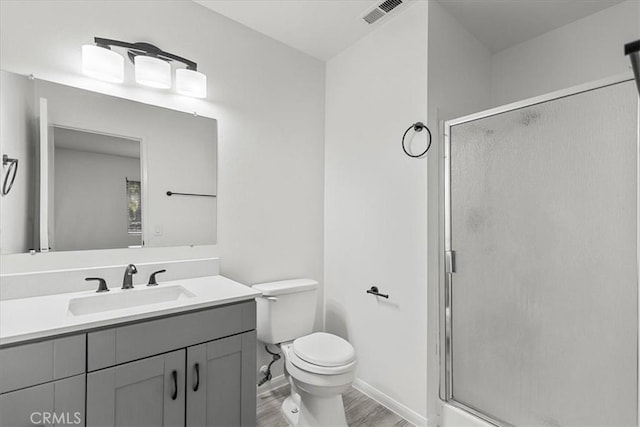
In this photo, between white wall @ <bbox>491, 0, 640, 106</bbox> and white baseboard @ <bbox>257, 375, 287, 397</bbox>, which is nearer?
white wall @ <bbox>491, 0, 640, 106</bbox>

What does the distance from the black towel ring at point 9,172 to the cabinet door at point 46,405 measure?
0.86 metres

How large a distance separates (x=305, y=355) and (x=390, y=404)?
29.9 inches

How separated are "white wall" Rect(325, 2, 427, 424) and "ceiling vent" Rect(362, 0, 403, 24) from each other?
Result: 3.2 inches

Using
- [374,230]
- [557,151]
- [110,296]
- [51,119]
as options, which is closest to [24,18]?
[51,119]

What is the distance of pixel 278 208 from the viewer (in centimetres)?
222

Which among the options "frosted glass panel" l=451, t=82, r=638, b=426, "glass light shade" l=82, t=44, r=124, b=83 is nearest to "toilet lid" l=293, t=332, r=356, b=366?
"frosted glass panel" l=451, t=82, r=638, b=426

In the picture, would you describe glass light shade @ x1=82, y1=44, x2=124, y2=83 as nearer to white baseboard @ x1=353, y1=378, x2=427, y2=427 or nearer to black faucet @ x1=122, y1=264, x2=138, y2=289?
black faucet @ x1=122, y1=264, x2=138, y2=289

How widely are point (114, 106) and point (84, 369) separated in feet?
4.08

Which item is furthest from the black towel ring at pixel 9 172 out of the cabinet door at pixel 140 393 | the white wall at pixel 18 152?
the cabinet door at pixel 140 393

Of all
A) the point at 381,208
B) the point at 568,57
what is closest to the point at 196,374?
the point at 381,208

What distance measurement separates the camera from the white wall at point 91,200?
4.80ft

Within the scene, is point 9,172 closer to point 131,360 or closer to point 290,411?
point 131,360

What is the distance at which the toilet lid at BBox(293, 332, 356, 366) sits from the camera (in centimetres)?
161

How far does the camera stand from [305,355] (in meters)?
1.65
